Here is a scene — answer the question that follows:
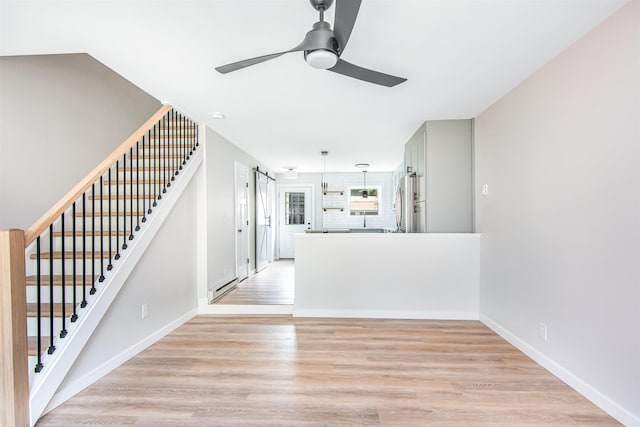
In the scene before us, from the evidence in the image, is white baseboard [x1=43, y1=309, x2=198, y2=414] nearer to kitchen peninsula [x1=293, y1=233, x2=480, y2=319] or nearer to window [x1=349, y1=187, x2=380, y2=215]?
kitchen peninsula [x1=293, y1=233, x2=480, y2=319]

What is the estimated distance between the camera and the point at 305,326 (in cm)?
329

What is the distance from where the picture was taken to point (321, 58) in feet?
5.24

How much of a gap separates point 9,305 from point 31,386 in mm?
536

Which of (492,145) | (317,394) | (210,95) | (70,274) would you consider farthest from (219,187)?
(492,145)

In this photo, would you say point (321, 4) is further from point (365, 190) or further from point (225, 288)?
point (365, 190)

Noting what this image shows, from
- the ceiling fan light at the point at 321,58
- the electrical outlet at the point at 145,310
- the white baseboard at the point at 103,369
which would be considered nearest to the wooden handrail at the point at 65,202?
the white baseboard at the point at 103,369

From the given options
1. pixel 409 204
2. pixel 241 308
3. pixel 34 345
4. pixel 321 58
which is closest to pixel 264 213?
pixel 241 308

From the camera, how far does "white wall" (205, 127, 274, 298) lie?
12.8ft

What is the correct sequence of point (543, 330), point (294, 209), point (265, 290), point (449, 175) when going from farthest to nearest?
point (294, 209) < point (265, 290) < point (449, 175) < point (543, 330)

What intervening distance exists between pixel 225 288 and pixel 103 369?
208cm

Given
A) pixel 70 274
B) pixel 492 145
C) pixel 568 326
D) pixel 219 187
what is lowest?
pixel 568 326

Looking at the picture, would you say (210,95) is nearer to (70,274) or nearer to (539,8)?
(70,274)

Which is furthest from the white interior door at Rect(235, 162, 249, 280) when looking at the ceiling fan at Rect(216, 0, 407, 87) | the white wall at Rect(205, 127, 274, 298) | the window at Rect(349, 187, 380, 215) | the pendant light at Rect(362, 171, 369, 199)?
the ceiling fan at Rect(216, 0, 407, 87)

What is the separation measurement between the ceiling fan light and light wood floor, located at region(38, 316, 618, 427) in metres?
2.05
